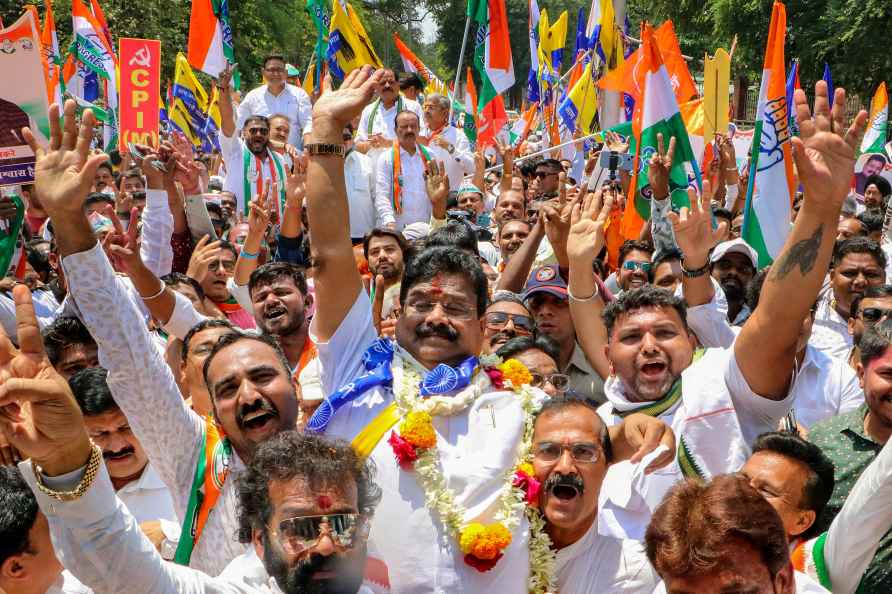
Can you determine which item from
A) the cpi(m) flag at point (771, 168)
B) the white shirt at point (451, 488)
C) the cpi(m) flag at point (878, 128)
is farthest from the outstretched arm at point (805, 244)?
the cpi(m) flag at point (878, 128)

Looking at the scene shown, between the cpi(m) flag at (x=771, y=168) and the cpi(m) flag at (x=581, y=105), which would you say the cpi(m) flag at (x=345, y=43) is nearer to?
the cpi(m) flag at (x=581, y=105)

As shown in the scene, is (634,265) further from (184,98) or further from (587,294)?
(184,98)

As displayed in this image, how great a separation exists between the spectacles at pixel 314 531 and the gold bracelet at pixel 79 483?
491mm

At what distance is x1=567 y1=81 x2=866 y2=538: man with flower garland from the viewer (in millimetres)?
2834

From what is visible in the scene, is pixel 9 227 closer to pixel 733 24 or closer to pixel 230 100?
pixel 230 100

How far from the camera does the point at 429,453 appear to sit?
318 centimetres

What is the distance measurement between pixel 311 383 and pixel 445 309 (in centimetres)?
94

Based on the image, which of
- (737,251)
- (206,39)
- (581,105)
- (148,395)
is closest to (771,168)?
(737,251)

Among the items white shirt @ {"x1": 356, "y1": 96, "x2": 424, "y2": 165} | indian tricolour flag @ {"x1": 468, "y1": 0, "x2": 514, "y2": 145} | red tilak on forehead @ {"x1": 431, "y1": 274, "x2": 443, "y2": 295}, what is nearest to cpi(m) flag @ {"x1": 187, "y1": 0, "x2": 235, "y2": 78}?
white shirt @ {"x1": 356, "y1": 96, "x2": 424, "y2": 165}

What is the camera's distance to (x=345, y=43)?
9945 mm

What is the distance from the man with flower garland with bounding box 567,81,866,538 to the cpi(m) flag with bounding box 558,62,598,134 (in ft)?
23.4

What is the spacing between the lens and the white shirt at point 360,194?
27.8 ft

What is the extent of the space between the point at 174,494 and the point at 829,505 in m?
2.07

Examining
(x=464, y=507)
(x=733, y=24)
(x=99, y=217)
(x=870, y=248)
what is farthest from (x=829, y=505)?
(x=733, y=24)
